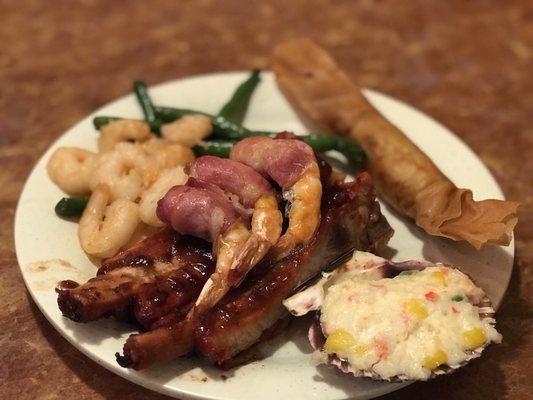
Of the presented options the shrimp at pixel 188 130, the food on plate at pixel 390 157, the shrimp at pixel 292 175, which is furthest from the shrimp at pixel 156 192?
the food on plate at pixel 390 157

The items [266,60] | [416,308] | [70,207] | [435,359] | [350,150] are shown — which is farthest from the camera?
[266,60]

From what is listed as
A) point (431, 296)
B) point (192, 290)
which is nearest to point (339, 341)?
point (431, 296)

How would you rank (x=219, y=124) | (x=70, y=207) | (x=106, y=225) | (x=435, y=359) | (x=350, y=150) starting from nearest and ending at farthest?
(x=435, y=359) < (x=106, y=225) < (x=70, y=207) < (x=350, y=150) < (x=219, y=124)

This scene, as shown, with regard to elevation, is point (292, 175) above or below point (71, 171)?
above

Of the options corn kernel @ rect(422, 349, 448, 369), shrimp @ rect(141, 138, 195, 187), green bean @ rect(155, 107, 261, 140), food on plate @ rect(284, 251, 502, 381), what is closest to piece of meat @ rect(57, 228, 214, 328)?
food on plate @ rect(284, 251, 502, 381)

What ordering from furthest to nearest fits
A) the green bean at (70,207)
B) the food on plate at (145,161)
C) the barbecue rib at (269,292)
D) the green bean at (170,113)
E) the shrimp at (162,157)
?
the green bean at (170,113) < the shrimp at (162,157) < the green bean at (70,207) < the food on plate at (145,161) < the barbecue rib at (269,292)

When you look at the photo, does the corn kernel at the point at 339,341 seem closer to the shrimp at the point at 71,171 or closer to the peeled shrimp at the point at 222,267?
the peeled shrimp at the point at 222,267


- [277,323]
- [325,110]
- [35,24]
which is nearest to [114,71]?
[35,24]

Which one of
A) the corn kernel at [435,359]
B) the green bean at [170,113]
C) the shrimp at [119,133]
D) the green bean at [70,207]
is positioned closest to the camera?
the corn kernel at [435,359]

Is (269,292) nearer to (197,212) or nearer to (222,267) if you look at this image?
(222,267)
